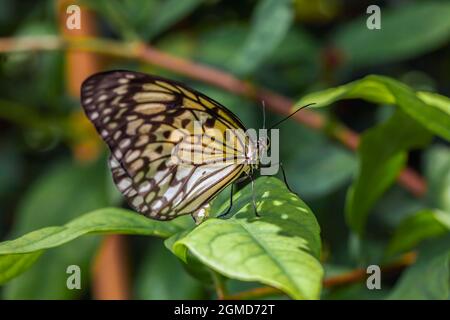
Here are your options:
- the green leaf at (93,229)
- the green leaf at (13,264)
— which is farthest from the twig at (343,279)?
the green leaf at (13,264)

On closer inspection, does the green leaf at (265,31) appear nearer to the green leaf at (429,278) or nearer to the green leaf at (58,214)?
the green leaf at (58,214)

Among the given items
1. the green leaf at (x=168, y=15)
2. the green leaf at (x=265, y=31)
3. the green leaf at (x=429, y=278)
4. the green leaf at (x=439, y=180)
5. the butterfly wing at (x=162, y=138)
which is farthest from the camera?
the green leaf at (x=168, y=15)

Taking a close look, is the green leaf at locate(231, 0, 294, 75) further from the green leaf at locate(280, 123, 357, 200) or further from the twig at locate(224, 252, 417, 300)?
the twig at locate(224, 252, 417, 300)

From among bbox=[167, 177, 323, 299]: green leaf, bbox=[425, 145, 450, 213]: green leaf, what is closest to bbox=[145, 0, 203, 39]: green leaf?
bbox=[425, 145, 450, 213]: green leaf

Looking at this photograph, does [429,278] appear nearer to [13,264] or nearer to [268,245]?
[268,245]

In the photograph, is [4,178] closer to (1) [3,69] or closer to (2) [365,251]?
(1) [3,69]

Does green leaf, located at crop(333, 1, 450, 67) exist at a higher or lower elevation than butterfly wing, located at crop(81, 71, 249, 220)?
higher
